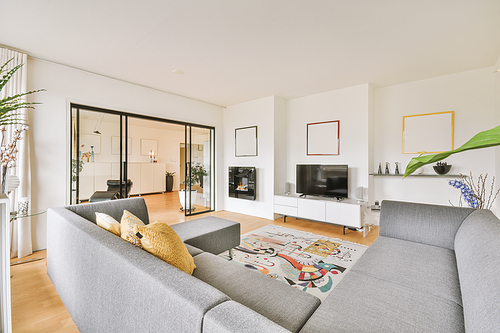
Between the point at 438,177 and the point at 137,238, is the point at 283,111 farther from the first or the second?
the point at 137,238

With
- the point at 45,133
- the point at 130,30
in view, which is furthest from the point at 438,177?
the point at 45,133

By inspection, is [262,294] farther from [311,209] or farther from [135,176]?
[135,176]

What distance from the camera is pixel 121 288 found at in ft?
3.63

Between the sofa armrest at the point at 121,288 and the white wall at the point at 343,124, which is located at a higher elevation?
the white wall at the point at 343,124

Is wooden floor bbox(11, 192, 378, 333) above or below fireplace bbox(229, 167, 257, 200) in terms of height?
below

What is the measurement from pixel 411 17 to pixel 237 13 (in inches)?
67.2

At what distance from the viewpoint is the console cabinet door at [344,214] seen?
12.8 ft

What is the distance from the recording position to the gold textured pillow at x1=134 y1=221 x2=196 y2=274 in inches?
52.5

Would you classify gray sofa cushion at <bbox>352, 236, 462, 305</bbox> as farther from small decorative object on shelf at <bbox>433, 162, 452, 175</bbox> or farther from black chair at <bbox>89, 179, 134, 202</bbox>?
black chair at <bbox>89, 179, 134, 202</bbox>

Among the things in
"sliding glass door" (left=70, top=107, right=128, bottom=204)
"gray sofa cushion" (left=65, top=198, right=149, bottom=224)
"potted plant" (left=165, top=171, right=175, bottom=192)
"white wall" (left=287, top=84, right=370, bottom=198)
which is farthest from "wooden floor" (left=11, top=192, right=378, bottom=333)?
"potted plant" (left=165, top=171, right=175, bottom=192)

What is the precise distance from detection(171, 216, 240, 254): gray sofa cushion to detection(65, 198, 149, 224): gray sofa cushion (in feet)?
1.50

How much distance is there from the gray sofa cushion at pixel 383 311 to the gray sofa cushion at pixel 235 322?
55cm

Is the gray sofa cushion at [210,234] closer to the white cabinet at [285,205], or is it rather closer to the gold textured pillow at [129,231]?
the gold textured pillow at [129,231]

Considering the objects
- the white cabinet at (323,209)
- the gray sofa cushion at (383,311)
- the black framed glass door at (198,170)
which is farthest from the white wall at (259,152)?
the gray sofa cushion at (383,311)
